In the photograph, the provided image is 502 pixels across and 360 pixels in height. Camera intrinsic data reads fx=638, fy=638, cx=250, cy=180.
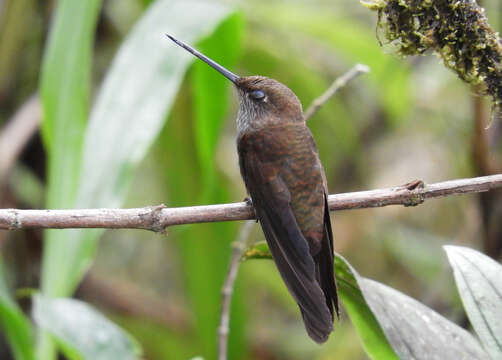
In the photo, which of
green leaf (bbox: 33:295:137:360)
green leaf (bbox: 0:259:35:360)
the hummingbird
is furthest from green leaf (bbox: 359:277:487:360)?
green leaf (bbox: 0:259:35:360)

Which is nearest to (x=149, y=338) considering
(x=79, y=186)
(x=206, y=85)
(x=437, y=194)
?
(x=79, y=186)

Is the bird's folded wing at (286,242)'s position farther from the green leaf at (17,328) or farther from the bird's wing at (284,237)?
the green leaf at (17,328)

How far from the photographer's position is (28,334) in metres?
1.75

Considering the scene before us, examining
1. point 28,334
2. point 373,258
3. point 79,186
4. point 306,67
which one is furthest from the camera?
point 373,258

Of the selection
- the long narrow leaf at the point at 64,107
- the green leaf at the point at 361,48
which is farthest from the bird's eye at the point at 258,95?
the green leaf at the point at 361,48

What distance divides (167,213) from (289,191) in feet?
1.47

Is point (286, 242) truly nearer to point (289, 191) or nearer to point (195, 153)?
point (289, 191)

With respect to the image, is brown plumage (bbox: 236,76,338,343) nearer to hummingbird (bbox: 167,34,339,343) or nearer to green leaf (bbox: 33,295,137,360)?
hummingbird (bbox: 167,34,339,343)

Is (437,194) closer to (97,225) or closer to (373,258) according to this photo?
(97,225)

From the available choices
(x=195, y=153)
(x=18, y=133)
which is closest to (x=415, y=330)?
(x=195, y=153)

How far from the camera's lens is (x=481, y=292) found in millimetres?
1191

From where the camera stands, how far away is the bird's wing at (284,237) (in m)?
1.39

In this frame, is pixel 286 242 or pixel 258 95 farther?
pixel 258 95

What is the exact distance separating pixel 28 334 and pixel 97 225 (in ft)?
1.98
